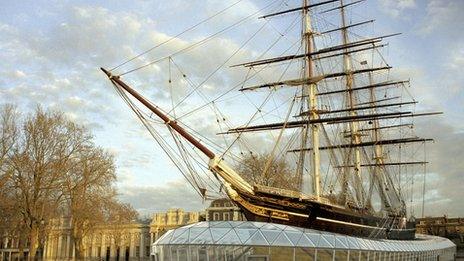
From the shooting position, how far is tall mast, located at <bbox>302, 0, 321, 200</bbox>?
3496 centimetres

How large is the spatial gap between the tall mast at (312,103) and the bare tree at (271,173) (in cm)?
1034

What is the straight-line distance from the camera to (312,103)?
37844 millimetres

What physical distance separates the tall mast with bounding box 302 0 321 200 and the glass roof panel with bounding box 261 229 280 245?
28.6 feet

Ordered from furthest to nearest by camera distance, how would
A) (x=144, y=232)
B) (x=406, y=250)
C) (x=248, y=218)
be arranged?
1. (x=144, y=232)
2. (x=406, y=250)
3. (x=248, y=218)

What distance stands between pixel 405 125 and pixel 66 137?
38.8 meters

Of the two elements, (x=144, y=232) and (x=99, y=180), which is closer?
(x=99, y=180)

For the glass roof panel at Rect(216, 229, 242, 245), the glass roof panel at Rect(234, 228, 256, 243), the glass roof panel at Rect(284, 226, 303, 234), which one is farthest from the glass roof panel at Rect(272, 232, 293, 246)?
the glass roof panel at Rect(216, 229, 242, 245)

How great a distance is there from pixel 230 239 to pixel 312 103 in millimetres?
16620

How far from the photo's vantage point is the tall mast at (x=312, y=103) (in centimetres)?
3496

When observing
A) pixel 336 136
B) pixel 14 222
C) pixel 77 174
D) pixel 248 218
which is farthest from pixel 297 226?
pixel 14 222

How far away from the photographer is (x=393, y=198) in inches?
2228

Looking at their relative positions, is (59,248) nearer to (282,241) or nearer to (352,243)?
(352,243)

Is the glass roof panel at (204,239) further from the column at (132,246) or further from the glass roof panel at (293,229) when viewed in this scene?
the column at (132,246)

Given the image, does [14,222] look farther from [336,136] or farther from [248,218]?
[336,136]
